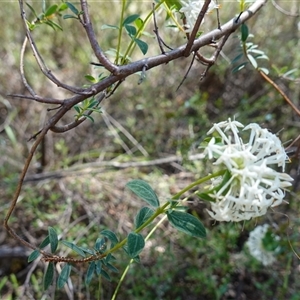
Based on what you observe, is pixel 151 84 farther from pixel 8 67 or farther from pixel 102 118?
pixel 8 67

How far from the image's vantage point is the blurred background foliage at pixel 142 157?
4.77 feet

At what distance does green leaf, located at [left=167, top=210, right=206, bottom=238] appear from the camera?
694 mm

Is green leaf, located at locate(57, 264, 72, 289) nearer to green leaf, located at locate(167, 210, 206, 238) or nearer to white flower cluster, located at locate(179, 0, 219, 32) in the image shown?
green leaf, located at locate(167, 210, 206, 238)

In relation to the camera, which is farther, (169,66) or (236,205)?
(169,66)

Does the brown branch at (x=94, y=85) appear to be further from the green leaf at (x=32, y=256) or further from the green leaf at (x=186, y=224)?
the green leaf at (x=186, y=224)

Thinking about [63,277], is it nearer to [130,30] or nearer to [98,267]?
[98,267]

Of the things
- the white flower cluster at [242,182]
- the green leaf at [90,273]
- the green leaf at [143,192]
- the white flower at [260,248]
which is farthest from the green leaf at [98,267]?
the white flower at [260,248]

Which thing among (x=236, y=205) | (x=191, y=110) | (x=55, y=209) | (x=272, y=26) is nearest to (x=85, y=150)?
(x=55, y=209)

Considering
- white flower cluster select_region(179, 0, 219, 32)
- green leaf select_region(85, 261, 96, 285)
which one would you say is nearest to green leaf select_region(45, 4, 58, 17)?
white flower cluster select_region(179, 0, 219, 32)

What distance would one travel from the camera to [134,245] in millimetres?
692

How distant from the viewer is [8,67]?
2307 mm

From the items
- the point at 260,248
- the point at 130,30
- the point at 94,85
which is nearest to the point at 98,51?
the point at 94,85

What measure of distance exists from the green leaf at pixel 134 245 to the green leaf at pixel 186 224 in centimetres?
6

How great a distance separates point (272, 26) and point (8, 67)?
1.34 meters
